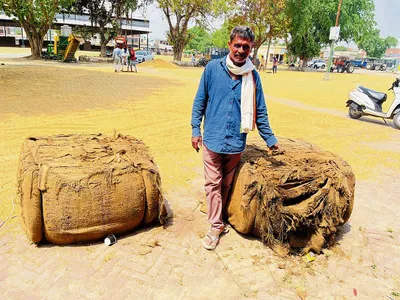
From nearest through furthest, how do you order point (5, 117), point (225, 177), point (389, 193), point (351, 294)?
1. point (351, 294)
2. point (225, 177)
3. point (389, 193)
4. point (5, 117)

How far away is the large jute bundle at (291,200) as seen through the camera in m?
2.96

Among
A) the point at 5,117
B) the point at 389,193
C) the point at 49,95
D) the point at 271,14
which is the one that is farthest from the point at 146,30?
the point at 389,193

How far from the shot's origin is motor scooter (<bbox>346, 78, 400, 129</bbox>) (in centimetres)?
920

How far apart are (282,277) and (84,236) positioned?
170 cm

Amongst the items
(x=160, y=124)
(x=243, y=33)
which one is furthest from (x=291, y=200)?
(x=160, y=124)

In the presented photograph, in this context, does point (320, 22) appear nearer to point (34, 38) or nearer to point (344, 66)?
point (344, 66)

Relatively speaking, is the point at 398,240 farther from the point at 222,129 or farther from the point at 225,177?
the point at 222,129

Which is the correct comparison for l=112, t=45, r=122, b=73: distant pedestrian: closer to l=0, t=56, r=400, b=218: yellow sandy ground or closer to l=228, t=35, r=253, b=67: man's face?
l=0, t=56, r=400, b=218: yellow sandy ground

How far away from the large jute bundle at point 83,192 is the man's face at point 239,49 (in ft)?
4.05

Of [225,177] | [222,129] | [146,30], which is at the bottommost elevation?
[225,177]

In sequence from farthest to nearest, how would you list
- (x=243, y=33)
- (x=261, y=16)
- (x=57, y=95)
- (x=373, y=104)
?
1. (x=261, y=16)
2. (x=57, y=95)
3. (x=373, y=104)
4. (x=243, y=33)

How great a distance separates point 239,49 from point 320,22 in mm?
36585

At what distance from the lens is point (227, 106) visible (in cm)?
292

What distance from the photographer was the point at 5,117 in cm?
734
